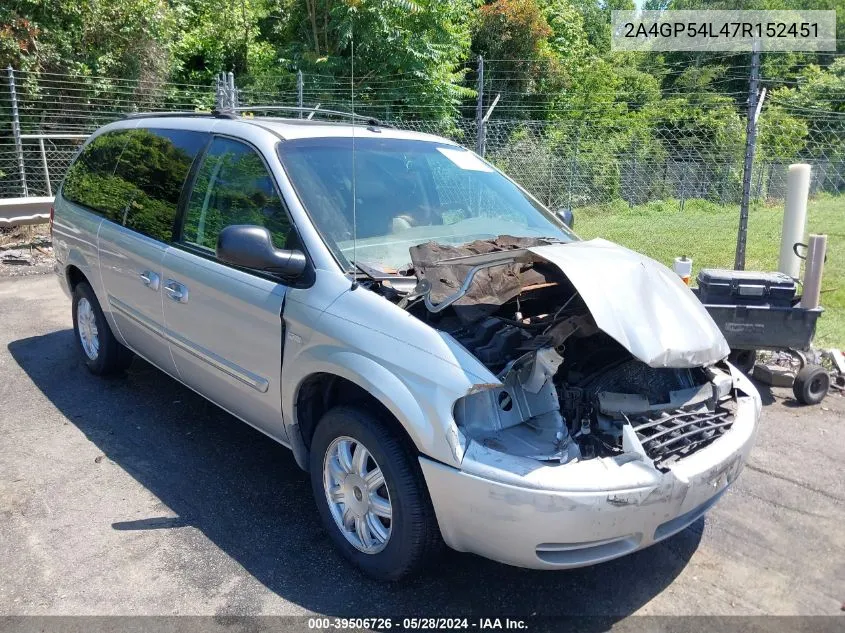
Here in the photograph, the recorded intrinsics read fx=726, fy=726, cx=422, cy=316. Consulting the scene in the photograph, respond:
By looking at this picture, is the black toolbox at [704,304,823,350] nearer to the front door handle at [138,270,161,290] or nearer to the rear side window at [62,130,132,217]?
the front door handle at [138,270,161,290]

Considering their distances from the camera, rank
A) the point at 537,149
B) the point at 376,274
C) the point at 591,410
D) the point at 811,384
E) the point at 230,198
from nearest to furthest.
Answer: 1. the point at 591,410
2. the point at 376,274
3. the point at 230,198
4. the point at 811,384
5. the point at 537,149

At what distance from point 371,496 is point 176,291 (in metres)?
1.79

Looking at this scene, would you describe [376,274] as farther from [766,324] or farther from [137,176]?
[766,324]

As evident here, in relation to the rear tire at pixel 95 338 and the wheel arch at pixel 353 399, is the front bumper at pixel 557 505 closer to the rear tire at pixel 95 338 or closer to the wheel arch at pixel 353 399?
the wheel arch at pixel 353 399

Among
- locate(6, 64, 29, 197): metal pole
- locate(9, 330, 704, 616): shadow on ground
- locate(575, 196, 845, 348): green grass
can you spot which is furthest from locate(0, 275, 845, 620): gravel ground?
locate(6, 64, 29, 197): metal pole

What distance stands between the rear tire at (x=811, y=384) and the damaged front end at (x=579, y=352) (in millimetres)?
2335

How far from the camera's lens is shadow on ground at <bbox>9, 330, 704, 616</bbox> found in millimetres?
3047

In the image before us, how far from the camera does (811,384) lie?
208 inches

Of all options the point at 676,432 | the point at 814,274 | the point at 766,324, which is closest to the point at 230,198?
the point at 676,432

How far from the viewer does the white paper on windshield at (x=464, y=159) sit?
14.5 feet

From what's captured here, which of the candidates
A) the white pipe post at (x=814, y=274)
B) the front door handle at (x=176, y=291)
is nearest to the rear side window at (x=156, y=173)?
the front door handle at (x=176, y=291)

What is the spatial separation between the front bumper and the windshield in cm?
116

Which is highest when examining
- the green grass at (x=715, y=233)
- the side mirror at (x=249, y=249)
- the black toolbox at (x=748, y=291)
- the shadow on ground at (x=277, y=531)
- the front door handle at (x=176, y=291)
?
the side mirror at (x=249, y=249)

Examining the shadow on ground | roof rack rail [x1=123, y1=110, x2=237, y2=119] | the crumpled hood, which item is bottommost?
the shadow on ground
